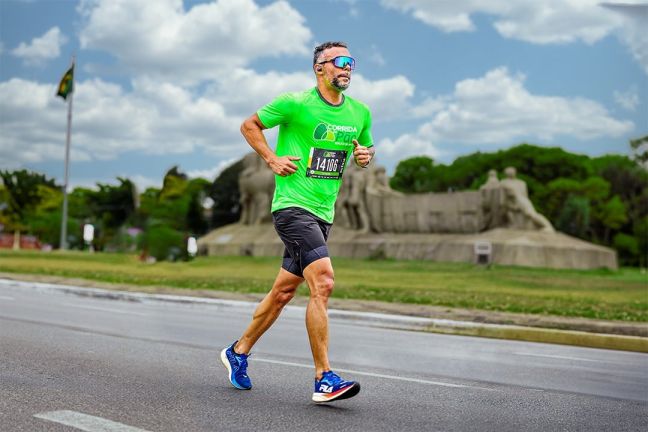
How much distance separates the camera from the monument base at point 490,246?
30.8 m

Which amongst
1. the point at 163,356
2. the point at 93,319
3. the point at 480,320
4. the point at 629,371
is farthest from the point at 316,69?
the point at 480,320

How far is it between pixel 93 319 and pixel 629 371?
20.9ft

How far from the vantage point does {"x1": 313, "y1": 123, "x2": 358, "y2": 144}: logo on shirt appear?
5148mm

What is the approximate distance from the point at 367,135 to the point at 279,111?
2.04 feet

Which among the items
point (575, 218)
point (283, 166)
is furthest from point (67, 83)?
point (283, 166)

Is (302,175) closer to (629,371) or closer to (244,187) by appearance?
(629,371)

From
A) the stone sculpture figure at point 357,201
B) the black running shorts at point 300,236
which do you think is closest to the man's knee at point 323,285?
the black running shorts at point 300,236

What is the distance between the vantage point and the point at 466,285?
69.5ft

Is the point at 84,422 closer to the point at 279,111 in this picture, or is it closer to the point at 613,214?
the point at 279,111

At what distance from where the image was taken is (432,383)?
621 centimetres

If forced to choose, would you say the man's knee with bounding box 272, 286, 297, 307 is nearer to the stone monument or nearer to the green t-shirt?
the green t-shirt

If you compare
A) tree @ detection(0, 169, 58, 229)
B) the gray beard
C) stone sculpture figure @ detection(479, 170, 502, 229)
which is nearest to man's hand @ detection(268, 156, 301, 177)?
the gray beard

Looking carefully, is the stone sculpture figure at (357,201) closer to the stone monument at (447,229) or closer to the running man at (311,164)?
the stone monument at (447,229)

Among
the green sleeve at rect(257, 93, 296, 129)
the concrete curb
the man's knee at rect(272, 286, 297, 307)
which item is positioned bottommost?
the concrete curb
